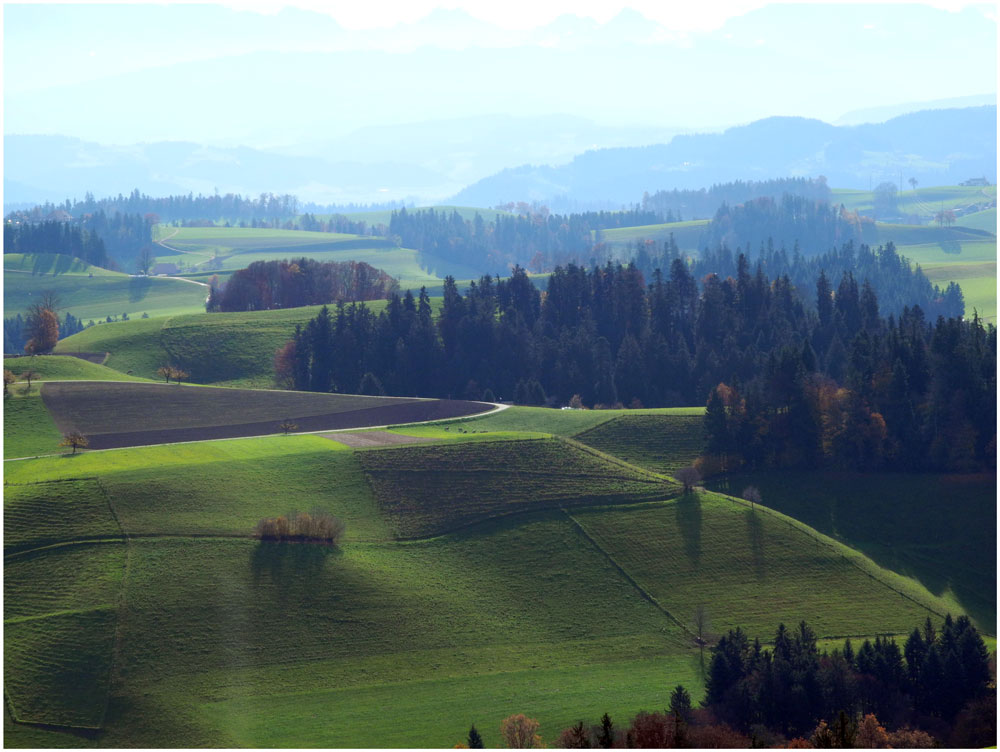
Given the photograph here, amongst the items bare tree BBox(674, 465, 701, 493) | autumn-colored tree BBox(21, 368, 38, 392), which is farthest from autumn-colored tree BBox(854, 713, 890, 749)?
autumn-colored tree BBox(21, 368, 38, 392)

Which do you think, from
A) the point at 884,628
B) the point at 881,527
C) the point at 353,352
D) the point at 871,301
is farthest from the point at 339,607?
the point at 871,301

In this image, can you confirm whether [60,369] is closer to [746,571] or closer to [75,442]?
[75,442]

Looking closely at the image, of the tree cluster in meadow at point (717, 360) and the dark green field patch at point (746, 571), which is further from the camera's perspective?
the tree cluster in meadow at point (717, 360)

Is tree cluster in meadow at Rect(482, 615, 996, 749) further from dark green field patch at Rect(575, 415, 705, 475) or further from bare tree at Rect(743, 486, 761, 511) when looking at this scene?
dark green field patch at Rect(575, 415, 705, 475)

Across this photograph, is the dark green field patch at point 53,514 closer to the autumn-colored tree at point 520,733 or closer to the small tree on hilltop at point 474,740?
the small tree on hilltop at point 474,740

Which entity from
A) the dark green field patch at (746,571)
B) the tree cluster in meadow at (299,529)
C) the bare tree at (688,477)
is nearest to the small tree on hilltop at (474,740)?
the dark green field patch at (746,571)

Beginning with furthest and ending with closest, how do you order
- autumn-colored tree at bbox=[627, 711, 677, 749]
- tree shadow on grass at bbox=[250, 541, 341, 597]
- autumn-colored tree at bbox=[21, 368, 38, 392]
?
autumn-colored tree at bbox=[21, 368, 38, 392], tree shadow on grass at bbox=[250, 541, 341, 597], autumn-colored tree at bbox=[627, 711, 677, 749]
